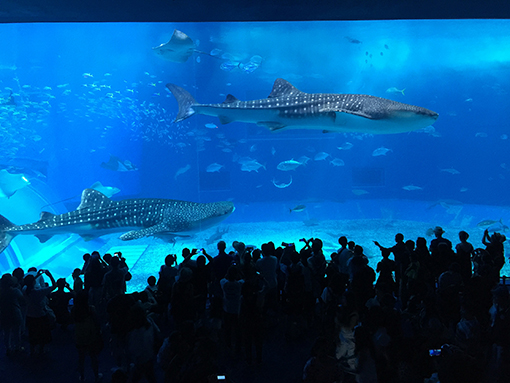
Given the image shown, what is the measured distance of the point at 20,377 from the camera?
349cm

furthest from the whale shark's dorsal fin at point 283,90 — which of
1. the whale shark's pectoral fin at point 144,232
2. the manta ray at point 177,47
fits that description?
the manta ray at point 177,47

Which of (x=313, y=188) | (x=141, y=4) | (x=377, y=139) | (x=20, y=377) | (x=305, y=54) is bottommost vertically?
(x=20, y=377)

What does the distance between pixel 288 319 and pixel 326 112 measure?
3.20 metres

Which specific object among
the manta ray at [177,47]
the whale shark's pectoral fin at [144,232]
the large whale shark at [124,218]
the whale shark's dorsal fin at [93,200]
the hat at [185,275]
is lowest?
the hat at [185,275]

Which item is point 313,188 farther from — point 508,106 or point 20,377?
point 20,377

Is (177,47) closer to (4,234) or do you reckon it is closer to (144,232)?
(144,232)

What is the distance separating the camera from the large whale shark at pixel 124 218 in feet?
20.7

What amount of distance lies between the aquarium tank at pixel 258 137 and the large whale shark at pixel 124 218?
189 cm

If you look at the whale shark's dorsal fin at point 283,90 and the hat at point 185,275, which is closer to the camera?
the hat at point 185,275

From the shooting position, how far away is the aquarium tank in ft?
46.0

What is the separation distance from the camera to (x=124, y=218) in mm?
6480

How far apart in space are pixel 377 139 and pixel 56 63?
40071mm

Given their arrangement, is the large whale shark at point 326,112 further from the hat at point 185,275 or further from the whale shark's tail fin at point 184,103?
the hat at point 185,275

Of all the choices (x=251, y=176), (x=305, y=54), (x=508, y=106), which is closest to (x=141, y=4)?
(x=305, y=54)
